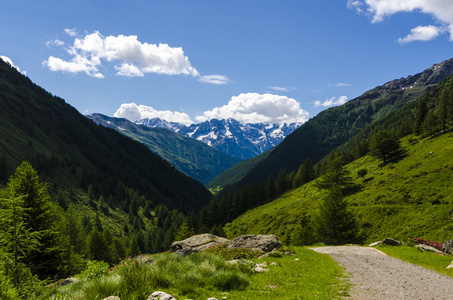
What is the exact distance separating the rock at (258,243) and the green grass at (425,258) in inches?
413

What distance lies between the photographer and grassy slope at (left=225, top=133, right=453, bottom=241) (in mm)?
39781

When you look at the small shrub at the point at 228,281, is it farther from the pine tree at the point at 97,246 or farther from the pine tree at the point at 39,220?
the pine tree at the point at 97,246

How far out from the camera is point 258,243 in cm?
2175

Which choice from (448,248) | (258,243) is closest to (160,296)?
(258,243)

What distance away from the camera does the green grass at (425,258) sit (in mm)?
15371

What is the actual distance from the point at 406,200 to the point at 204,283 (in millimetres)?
56001

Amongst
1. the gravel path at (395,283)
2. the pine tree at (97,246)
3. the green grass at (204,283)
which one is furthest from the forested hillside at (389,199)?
the pine tree at (97,246)

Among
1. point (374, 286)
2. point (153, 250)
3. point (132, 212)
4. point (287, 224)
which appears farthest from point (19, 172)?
point (132, 212)

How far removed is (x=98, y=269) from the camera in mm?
10531

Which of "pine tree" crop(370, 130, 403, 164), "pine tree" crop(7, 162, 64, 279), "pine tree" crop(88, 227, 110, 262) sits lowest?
"pine tree" crop(88, 227, 110, 262)

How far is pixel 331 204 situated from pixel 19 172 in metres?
46.2

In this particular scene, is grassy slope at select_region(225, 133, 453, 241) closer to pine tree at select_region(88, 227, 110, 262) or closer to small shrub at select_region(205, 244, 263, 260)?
small shrub at select_region(205, 244, 263, 260)

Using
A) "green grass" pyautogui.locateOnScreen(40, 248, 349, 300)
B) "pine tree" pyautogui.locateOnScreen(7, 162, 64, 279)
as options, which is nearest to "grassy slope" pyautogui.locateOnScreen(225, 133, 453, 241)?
"green grass" pyautogui.locateOnScreen(40, 248, 349, 300)

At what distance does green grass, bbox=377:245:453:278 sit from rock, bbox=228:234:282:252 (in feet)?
34.4
